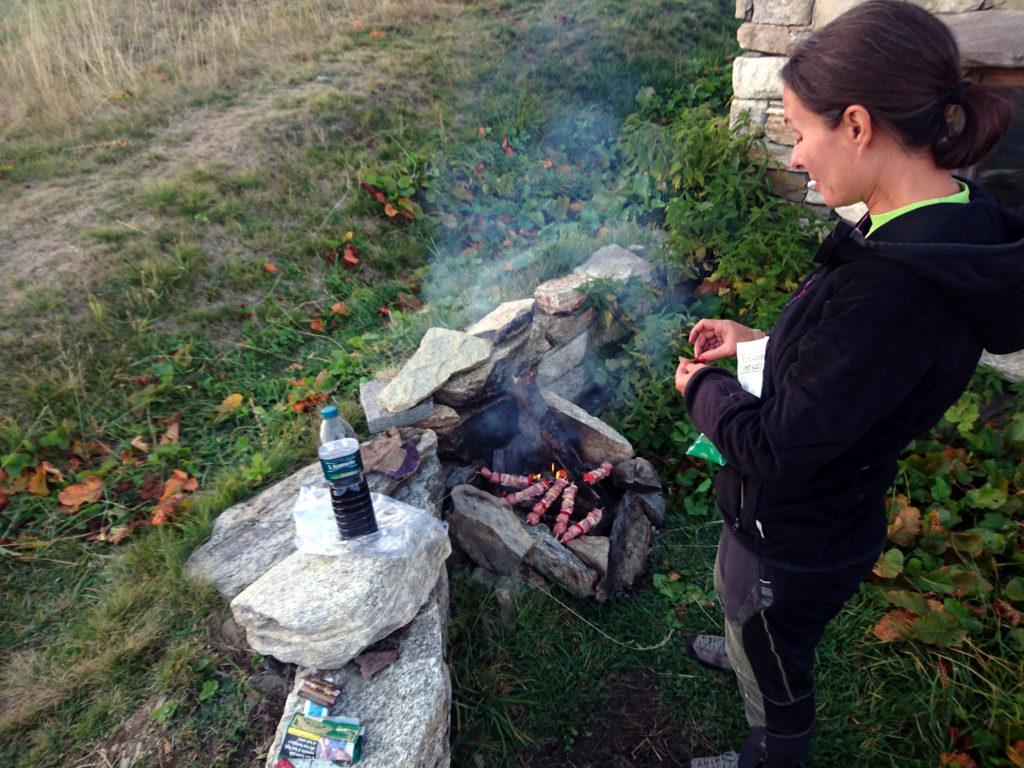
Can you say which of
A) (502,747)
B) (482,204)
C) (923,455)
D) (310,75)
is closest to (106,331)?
(482,204)

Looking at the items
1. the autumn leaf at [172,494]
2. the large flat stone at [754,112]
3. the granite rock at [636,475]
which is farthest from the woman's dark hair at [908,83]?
the large flat stone at [754,112]

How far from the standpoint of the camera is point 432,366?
11.0 ft

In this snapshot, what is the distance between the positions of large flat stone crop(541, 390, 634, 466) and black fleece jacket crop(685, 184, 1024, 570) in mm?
2066

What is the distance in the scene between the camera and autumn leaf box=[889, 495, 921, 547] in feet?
10.1

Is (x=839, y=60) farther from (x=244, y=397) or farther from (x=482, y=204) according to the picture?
(x=482, y=204)

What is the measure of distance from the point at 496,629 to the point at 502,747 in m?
0.49

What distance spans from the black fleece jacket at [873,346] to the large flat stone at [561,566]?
1.66m

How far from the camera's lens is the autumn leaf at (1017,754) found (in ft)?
7.43

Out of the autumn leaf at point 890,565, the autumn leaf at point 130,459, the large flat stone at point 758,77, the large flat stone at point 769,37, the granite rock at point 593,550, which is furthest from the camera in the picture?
the large flat stone at point 758,77

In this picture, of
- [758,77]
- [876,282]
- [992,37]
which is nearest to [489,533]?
[876,282]

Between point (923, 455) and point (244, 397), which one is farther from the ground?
point (244, 397)

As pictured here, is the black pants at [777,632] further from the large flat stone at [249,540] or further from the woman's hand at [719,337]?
the large flat stone at [249,540]

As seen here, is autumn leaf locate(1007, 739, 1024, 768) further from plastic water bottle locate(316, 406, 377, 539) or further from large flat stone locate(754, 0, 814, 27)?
→ large flat stone locate(754, 0, 814, 27)

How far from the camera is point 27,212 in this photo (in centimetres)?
525
